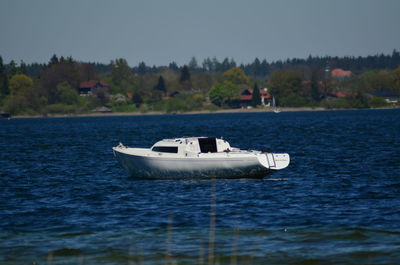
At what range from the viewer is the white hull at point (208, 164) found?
43.4m

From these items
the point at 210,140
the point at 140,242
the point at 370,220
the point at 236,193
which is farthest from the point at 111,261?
the point at 210,140

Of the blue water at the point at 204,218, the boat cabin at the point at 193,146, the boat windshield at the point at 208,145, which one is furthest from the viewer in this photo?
the boat windshield at the point at 208,145

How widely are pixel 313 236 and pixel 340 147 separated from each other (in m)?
52.3

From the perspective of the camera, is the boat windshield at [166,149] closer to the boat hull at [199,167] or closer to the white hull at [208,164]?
the white hull at [208,164]

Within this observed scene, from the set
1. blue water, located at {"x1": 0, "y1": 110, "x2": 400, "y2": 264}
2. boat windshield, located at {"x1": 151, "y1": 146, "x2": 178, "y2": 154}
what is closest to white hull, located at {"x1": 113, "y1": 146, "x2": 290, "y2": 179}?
boat windshield, located at {"x1": 151, "y1": 146, "x2": 178, "y2": 154}

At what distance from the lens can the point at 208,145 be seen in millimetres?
45219

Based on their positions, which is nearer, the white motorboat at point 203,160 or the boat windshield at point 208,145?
the white motorboat at point 203,160

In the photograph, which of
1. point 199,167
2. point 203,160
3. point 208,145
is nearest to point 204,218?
point 203,160

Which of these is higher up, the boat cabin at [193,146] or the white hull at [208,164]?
the boat cabin at [193,146]

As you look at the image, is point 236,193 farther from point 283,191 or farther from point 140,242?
point 140,242

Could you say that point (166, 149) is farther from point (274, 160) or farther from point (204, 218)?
point (204, 218)

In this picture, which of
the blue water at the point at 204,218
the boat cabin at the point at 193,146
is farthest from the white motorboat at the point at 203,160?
the blue water at the point at 204,218

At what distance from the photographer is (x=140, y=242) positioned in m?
27.8

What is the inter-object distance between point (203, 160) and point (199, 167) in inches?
28.3
